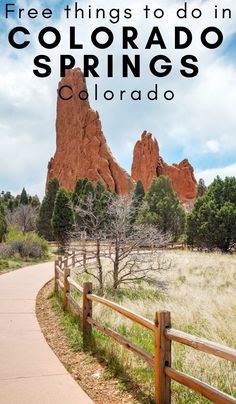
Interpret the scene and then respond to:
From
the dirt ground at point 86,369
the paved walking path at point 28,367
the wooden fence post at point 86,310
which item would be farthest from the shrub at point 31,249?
the wooden fence post at point 86,310

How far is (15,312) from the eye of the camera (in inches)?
400

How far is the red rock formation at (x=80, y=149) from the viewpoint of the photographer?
90625mm

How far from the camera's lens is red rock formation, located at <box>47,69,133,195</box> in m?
90.6

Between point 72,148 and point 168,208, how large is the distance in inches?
2298

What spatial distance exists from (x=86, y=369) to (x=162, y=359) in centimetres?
200

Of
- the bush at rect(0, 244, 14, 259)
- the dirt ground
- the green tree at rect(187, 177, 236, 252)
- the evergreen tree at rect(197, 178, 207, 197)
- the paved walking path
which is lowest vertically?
the dirt ground

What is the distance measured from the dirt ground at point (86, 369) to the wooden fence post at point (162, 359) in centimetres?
50

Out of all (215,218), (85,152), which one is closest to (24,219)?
(215,218)

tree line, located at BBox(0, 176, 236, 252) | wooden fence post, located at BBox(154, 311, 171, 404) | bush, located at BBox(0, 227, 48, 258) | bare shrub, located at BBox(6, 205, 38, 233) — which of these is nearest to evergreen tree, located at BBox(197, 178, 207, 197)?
tree line, located at BBox(0, 176, 236, 252)

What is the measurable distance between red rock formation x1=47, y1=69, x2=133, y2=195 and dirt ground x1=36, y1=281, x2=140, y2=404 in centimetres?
8026

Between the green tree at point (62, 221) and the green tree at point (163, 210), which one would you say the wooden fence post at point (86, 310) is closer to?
the green tree at point (163, 210)

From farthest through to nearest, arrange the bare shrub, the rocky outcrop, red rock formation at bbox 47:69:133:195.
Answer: the rocky outcrop, red rock formation at bbox 47:69:133:195, the bare shrub

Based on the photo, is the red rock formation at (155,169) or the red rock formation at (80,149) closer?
the red rock formation at (80,149)

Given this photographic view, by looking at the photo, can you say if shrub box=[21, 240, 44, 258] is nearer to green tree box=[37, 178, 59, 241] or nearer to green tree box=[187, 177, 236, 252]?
green tree box=[187, 177, 236, 252]
